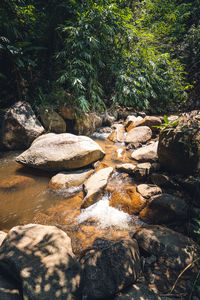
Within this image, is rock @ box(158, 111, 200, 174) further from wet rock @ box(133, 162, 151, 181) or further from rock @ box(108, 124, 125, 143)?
rock @ box(108, 124, 125, 143)

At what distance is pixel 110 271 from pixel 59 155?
2.65 meters

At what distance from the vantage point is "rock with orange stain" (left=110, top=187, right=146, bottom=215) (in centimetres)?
256

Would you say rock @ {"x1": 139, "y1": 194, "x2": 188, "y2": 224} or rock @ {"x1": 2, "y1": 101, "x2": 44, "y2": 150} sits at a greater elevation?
rock @ {"x1": 2, "y1": 101, "x2": 44, "y2": 150}

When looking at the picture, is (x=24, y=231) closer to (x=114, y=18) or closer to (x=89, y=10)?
(x=89, y=10)

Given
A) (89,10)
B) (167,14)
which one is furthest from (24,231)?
(167,14)

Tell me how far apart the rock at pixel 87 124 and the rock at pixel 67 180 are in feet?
9.15

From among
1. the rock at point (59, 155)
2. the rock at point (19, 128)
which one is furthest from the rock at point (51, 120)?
the rock at point (59, 155)

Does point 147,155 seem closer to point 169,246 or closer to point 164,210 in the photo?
point 164,210

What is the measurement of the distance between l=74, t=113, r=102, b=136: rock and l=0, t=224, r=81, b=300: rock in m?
4.54

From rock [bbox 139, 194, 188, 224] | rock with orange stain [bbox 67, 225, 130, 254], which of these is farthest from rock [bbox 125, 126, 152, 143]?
rock with orange stain [bbox 67, 225, 130, 254]

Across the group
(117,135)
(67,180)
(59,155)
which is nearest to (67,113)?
(117,135)

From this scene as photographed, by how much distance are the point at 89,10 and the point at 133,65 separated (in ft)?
9.60

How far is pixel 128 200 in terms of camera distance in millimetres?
2727

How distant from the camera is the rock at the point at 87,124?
5777 mm
